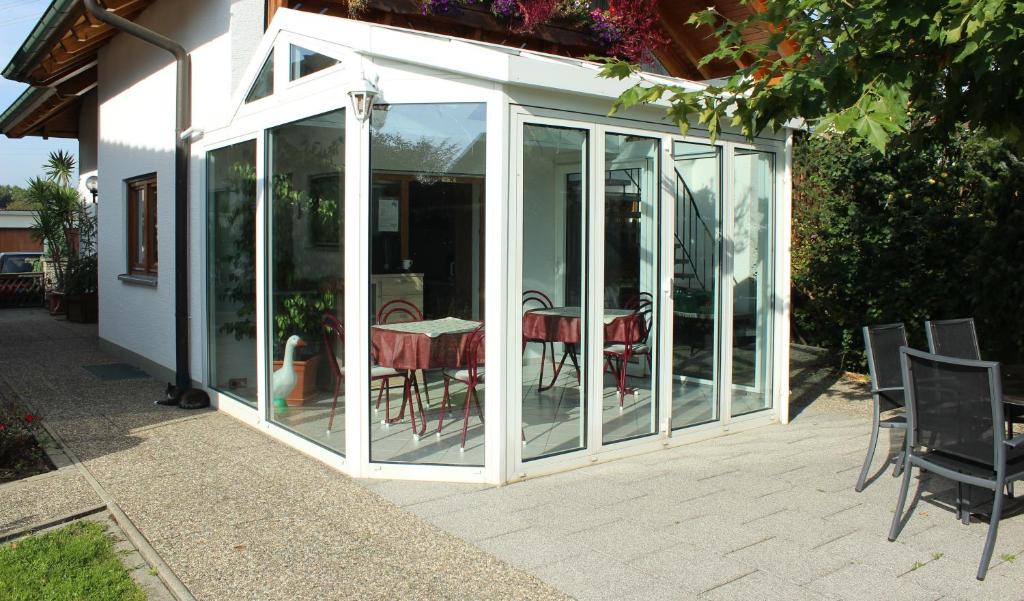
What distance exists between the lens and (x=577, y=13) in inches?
332

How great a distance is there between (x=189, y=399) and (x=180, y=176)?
78.2 inches

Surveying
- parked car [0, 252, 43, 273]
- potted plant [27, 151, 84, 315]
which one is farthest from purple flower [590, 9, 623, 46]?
parked car [0, 252, 43, 273]

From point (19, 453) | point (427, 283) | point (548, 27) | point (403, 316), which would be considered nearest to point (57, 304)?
point (19, 453)

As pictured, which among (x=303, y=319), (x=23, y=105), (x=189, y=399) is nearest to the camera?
(x=303, y=319)

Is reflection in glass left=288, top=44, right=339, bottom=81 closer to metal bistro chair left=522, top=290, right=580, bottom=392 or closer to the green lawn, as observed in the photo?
metal bistro chair left=522, top=290, right=580, bottom=392

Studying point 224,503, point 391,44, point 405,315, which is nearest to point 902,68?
point 391,44

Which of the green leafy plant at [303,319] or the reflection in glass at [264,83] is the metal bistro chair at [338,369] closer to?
the green leafy plant at [303,319]

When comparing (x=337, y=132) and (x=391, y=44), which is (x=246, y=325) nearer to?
(x=337, y=132)

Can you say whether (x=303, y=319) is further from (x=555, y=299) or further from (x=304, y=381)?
(x=555, y=299)

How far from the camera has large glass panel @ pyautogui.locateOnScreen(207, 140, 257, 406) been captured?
698 cm

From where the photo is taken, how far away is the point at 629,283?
5996 millimetres

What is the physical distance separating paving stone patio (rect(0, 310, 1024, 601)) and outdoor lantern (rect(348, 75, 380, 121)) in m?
2.27

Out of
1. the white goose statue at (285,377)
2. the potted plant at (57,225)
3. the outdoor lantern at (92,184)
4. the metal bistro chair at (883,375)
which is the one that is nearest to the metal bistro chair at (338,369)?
the white goose statue at (285,377)

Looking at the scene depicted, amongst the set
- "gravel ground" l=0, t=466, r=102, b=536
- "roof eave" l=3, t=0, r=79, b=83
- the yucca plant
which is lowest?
"gravel ground" l=0, t=466, r=102, b=536
